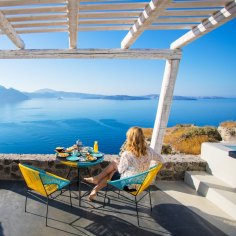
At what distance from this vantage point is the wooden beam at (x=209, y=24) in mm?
2709

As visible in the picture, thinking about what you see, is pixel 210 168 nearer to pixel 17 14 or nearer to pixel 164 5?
pixel 164 5

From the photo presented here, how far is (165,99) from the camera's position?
4359 mm

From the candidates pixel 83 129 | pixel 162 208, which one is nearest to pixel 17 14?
pixel 162 208

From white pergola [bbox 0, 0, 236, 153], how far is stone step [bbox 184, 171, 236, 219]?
3.11 feet

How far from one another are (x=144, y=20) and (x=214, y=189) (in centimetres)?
292

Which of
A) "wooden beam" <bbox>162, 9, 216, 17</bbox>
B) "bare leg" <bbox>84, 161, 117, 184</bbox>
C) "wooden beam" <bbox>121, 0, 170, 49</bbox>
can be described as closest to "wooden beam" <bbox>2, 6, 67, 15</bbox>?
"wooden beam" <bbox>121, 0, 170, 49</bbox>

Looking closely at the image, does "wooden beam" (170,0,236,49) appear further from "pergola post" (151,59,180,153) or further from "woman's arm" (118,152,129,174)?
"woman's arm" (118,152,129,174)

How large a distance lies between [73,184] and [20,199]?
0.97 m

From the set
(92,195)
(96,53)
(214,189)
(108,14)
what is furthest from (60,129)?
(108,14)

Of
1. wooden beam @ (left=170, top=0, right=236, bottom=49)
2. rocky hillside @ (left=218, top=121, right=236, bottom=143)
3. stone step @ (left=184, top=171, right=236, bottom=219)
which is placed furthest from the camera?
rocky hillside @ (left=218, top=121, right=236, bottom=143)

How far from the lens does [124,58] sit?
4219 millimetres

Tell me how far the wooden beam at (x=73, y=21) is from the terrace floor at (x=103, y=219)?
8.12 ft

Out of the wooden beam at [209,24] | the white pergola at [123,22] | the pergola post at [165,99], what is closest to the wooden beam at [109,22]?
the white pergola at [123,22]

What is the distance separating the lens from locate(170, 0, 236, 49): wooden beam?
2709 mm
